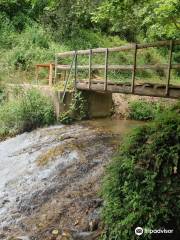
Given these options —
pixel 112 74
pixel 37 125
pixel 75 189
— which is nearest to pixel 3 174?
pixel 75 189

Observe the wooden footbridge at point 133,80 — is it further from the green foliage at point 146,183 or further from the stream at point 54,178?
the green foliage at point 146,183

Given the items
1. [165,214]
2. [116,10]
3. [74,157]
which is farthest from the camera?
[116,10]

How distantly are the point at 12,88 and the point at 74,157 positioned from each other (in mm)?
6284

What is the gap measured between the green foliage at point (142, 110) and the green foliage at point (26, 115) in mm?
2793

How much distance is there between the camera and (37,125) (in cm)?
1412

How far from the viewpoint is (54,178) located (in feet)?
31.1

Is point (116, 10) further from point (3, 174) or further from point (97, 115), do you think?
point (3, 174)

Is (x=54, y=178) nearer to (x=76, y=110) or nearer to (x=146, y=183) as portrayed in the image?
(x=146, y=183)

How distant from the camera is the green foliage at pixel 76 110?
14070mm

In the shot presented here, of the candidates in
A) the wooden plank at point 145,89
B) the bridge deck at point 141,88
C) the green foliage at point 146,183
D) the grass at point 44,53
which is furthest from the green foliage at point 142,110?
the green foliage at point 146,183

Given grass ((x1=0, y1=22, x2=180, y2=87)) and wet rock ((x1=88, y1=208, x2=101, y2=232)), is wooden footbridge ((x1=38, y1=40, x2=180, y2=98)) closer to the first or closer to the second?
grass ((x1=0, y1=22, x2=180, y2=87))

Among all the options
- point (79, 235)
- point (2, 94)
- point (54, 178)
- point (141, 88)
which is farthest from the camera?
point (2, 94)

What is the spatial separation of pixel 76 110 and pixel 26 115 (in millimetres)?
1491

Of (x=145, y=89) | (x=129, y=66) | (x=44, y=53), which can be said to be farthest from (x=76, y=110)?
(x=44, y=53)
